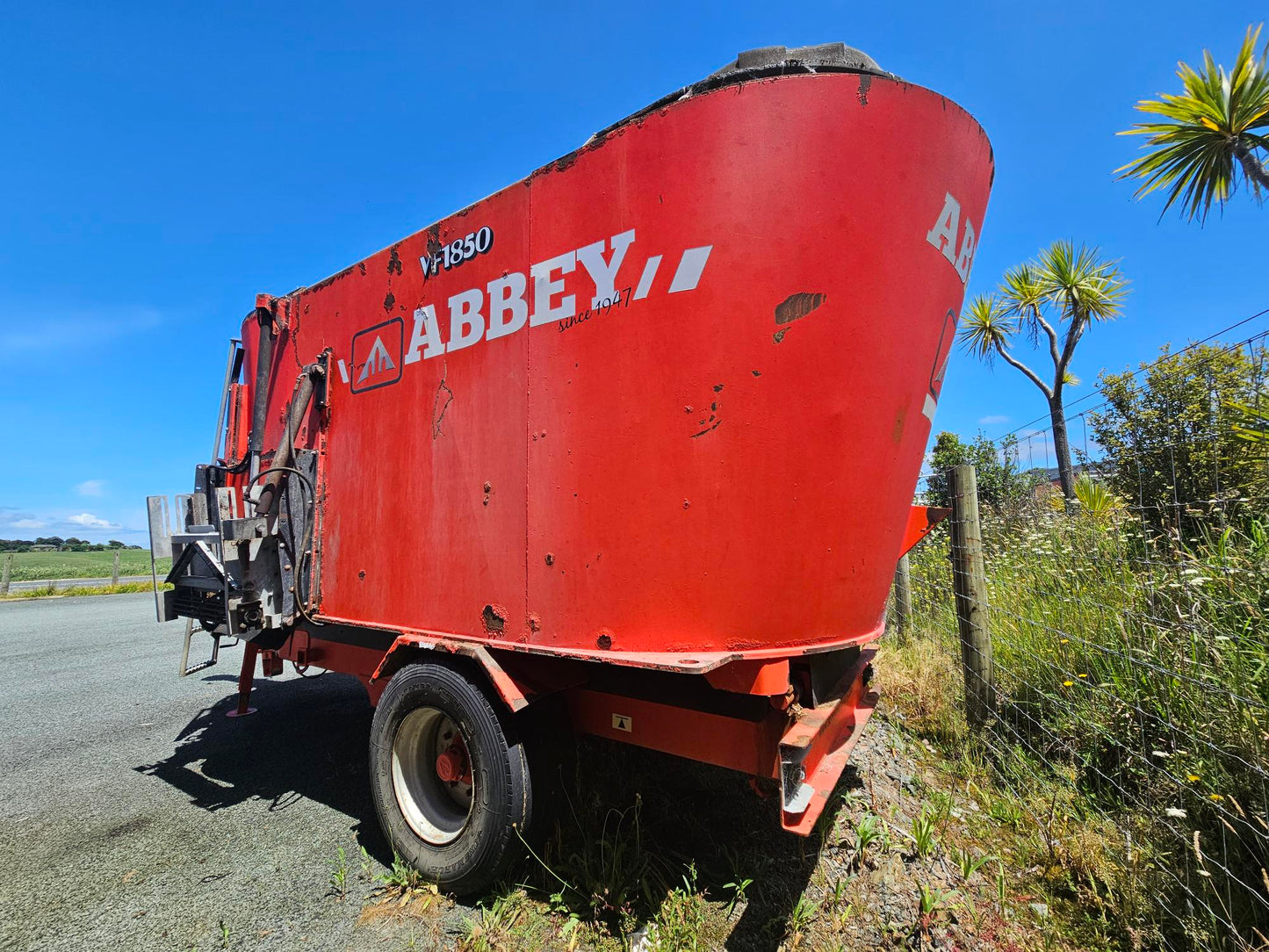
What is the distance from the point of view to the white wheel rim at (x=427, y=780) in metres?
2.98

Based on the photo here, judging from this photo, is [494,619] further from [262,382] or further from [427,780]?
[262,382]

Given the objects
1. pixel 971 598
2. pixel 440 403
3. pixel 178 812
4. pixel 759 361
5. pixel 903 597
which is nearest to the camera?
pixel 759 361

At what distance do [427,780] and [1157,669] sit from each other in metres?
3.20

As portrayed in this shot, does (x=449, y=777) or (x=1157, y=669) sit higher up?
(x=1157, y=669)

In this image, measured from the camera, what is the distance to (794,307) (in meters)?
2.14

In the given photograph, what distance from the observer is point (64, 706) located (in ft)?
19.2

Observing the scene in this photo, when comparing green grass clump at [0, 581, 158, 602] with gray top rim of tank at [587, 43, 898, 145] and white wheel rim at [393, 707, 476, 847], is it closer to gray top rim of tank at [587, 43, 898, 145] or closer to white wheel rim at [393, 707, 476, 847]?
white wheel rim at [393, 707, 476, 847]

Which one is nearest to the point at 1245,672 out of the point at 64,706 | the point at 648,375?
the point at 648,375

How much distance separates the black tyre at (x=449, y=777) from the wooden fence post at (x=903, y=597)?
4103 mm

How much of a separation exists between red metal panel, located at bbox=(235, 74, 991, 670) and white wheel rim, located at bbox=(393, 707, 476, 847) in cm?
Result: 69

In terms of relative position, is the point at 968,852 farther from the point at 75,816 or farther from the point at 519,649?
the point at 75,816

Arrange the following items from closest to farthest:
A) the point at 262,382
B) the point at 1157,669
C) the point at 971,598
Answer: the point at 1157,669 < the point at 971,598 < the point at 262,382

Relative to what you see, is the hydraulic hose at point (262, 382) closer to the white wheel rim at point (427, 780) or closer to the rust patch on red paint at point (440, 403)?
the rust patch on red paint at point (440, 403)

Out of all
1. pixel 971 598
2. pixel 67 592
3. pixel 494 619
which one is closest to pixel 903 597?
pixel 971 598
